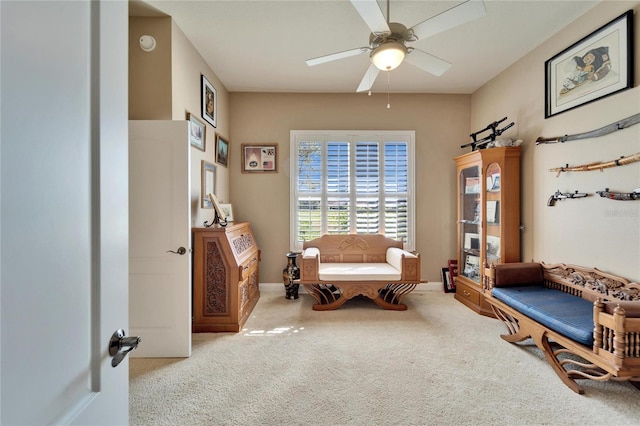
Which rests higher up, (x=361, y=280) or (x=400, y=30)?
(x=400, y=30)

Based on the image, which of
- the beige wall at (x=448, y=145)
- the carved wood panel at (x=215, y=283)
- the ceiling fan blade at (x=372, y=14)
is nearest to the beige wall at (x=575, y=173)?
the beige wall at (x=448, y=145)

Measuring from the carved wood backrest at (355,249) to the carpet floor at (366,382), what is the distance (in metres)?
1.18

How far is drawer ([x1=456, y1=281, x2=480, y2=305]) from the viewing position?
11.0 ft

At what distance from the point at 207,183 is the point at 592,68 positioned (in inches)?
154

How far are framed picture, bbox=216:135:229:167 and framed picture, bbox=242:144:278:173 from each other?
0.30 m

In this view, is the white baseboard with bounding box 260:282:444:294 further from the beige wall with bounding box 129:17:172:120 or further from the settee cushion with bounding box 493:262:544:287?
the beige wall with bounding box 129:17:172:120

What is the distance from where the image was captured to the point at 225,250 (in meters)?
2.75

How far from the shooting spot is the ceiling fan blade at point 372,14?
1647 millimetres

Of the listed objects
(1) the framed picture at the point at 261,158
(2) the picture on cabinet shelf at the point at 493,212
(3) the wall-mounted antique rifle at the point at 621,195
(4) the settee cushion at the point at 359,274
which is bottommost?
(4) the settee cushion at the point at 359,274

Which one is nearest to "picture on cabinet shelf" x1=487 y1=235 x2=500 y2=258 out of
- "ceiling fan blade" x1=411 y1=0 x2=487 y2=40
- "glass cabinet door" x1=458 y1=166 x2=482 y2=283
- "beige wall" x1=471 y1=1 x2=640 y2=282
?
"glass cabinet door" x1=458 y1=166 x2=482 y2=283

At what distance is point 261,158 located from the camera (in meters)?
4.05

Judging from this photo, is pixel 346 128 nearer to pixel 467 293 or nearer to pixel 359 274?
pixel 359 274

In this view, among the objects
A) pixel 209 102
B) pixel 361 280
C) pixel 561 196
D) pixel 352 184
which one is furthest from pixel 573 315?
pixel 209 102

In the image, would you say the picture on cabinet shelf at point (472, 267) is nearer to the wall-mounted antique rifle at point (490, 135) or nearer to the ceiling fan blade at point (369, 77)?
the wall-mounted antique rifle at point (490, 135)
